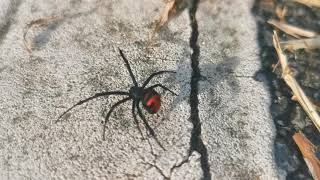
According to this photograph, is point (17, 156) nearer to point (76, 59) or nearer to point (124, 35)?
point (76, 59)

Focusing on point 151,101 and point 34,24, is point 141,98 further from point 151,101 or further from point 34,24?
point 34,24

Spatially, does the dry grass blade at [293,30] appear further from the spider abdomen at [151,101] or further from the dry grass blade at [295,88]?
the spider abdomen at [151,101]

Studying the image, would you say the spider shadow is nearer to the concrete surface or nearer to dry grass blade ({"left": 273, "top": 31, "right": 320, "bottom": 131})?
the concrete surface

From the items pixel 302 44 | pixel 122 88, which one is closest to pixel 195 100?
pixel 122 88

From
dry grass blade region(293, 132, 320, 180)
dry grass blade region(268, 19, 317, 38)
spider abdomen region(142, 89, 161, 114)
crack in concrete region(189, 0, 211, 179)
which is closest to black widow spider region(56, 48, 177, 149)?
spider abdomen region(142, 89, 161, 114)

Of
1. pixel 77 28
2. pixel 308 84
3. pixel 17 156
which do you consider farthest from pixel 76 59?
pixel 308 84

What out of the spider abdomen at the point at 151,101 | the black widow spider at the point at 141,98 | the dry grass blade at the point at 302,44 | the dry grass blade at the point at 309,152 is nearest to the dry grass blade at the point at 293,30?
the dry grass blade at the point at 302,44
